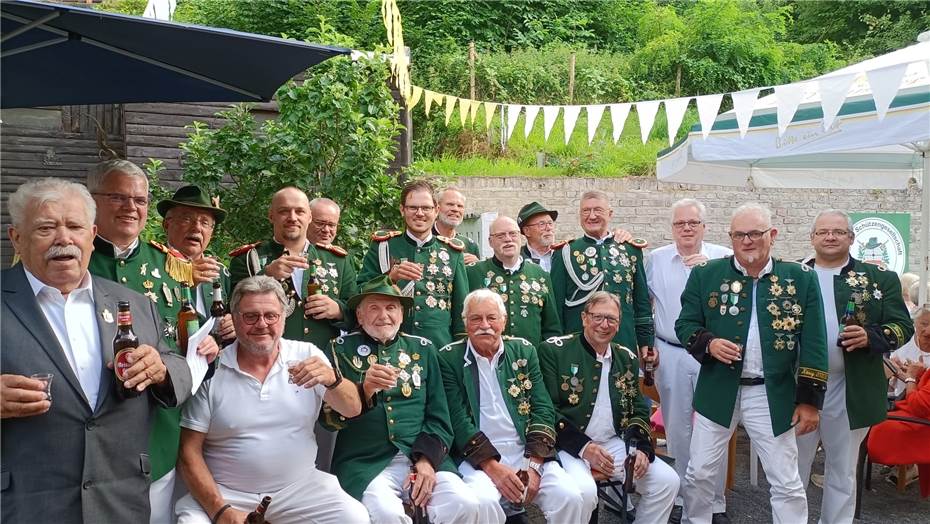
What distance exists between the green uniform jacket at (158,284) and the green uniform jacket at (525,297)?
2.00 m

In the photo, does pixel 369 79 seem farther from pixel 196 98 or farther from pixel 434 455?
pixel 434 455

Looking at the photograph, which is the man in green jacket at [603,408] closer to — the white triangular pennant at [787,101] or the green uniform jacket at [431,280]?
the green uniform jacket at [431,280]

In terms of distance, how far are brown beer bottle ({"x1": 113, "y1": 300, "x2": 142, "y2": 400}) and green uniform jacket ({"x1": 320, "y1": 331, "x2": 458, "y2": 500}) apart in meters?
1.26

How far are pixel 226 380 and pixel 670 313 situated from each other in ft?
10.3

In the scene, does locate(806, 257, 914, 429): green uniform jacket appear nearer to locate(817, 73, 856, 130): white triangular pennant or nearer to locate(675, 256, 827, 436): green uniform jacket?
locate(675, 256, 827, 436): green uniform jacket

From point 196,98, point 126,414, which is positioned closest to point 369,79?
point 196,98

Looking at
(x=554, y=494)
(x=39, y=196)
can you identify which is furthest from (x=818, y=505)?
(x=39, y=196)

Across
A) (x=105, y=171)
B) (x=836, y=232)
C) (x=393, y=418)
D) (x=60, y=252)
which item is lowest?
(x=393, y=418)

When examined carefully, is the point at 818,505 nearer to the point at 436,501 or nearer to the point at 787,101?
the point at 787,101

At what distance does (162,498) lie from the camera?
137 inches

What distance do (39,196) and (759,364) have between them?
3.64 metres

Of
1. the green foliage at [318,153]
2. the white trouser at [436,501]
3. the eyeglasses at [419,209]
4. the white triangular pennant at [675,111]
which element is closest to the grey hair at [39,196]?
the white trouser at [436,501]

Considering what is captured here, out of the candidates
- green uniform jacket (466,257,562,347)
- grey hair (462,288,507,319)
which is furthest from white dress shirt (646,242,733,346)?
grey hair (462,288,507,319)

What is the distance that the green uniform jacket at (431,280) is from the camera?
4891 mm
